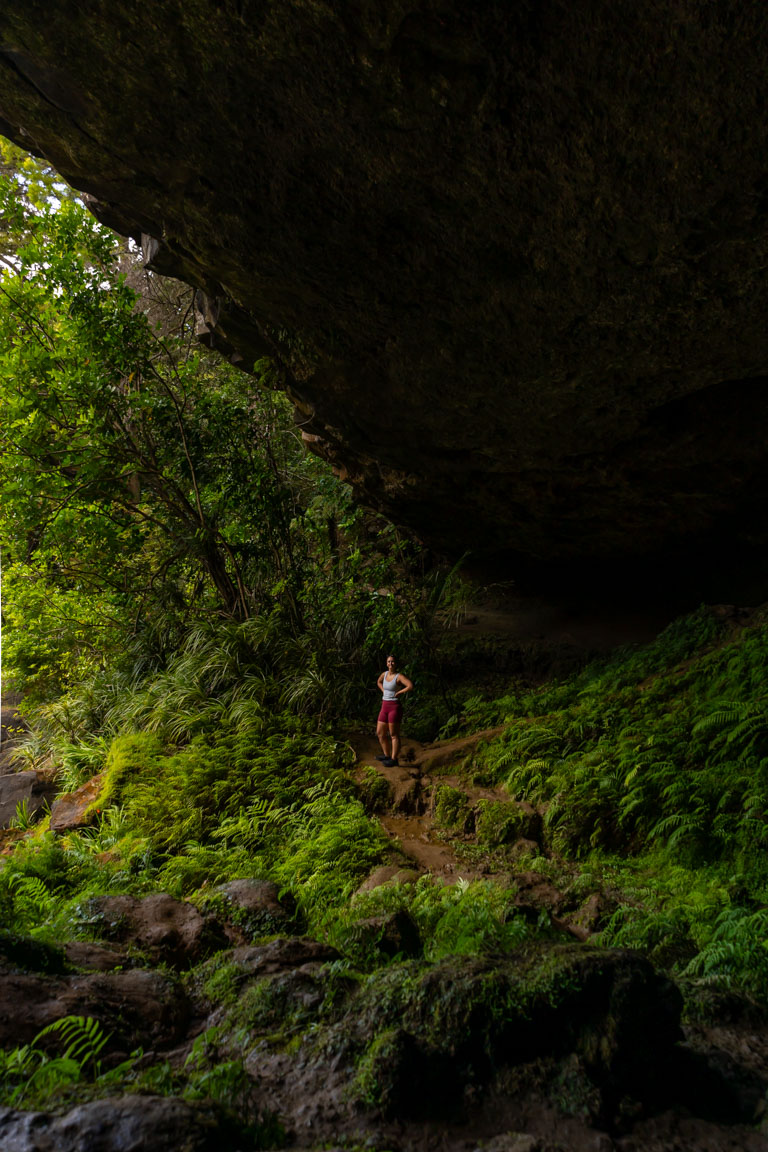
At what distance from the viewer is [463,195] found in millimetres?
4855

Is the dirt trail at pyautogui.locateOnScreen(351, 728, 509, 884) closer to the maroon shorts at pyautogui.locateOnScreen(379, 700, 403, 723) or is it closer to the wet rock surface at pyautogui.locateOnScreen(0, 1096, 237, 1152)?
the maroon shorts at pyautogui.locateOnScreen(379, 700, 403, 723)

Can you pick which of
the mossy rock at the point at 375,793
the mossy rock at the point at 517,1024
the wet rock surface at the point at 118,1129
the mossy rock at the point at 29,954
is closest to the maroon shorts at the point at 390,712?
the mossy rock at the point at 375,793

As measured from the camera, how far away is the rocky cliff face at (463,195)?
3.88 metres

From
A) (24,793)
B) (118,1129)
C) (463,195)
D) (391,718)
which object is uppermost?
(463,195)

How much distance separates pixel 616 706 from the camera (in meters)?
7.25

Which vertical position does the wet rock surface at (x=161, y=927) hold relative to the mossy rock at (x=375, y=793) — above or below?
below

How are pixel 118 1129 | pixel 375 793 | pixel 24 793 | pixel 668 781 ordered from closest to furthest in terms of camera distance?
pixel 118 1129 → pixel 668 781 → pixel 375 793 → pixel 24 793

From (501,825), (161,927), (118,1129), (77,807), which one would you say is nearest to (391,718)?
(501,825)

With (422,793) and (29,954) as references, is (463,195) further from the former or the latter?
(422,793)

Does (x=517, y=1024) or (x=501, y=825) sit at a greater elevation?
(x=501, y=825)

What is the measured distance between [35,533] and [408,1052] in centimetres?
1035

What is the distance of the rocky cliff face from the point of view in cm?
388

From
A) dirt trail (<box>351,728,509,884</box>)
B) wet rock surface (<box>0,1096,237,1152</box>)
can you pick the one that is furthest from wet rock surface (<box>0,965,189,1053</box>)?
dirt trail (<box>351,728,509,884</box>)

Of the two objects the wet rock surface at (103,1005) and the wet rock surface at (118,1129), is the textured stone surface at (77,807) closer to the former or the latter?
the wet rock surface at (103,1005)
